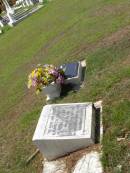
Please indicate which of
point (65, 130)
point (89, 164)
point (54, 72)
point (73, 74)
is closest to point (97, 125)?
point (65, 130)

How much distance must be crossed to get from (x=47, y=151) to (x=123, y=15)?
8718 mm

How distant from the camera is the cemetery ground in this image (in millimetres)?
6741

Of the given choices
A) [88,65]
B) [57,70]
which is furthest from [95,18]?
[57,70]

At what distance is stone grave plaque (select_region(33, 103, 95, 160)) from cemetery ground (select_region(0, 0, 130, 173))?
1.15ft

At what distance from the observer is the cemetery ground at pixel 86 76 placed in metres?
6.74

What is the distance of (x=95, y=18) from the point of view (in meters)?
16.0

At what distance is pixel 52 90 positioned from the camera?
9.24 m

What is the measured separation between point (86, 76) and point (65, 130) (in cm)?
323

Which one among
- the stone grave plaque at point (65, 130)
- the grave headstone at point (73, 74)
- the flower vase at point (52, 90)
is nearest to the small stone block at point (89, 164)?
the stone grave plaque at point (65, 130)

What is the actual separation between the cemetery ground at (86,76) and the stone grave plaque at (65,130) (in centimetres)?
35

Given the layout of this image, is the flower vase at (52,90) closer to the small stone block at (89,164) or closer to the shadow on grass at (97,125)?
the shadow on grass at (97,125)

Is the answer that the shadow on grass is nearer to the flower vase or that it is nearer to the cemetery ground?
the cemetery ground

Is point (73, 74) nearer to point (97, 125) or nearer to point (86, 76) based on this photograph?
point (86, 76)

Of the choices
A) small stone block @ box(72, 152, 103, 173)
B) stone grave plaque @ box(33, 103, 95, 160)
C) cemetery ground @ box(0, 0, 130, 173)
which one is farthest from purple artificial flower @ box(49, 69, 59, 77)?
small stone block @ box(72, 152, 103, 173)
